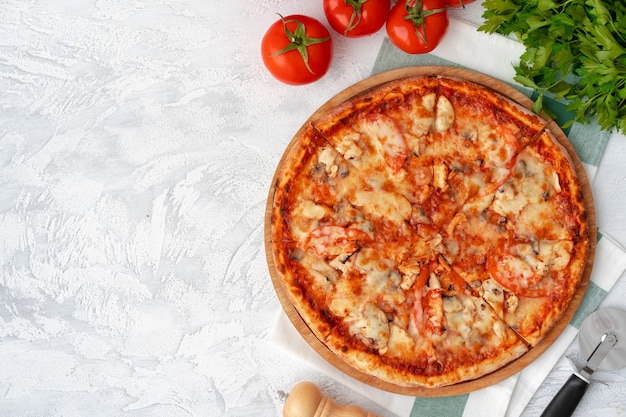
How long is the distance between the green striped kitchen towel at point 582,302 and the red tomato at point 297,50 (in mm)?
470

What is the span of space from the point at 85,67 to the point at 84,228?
1.05m

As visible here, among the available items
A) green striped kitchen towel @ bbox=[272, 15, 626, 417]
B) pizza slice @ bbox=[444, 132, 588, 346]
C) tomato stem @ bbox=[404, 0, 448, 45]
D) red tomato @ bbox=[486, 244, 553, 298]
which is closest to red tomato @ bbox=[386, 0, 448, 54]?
tomato stem @ bbox=[404, 0, 448, 45]

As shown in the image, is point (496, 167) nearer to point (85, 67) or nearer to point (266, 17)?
point (266, 17)

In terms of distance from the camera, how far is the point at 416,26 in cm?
357

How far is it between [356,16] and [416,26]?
35 cm

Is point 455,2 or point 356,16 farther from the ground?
point 455,2

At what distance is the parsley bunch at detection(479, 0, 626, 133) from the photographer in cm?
336

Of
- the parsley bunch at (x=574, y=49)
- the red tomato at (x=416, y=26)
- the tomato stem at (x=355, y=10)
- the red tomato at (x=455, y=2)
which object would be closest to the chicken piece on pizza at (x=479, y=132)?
the parsley bunch at (x=574, y=49)

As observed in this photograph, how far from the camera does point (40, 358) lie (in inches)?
162

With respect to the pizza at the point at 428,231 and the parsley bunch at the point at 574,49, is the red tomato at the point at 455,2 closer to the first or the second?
the parsley bunch at the point at 574,49

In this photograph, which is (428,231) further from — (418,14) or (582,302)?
(418,14)

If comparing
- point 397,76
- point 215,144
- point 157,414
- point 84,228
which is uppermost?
point 397,76

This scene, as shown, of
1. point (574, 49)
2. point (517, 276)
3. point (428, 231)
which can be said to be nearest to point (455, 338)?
point (517, 276)

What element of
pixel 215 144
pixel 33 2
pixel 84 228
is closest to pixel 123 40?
pixel 33 2
